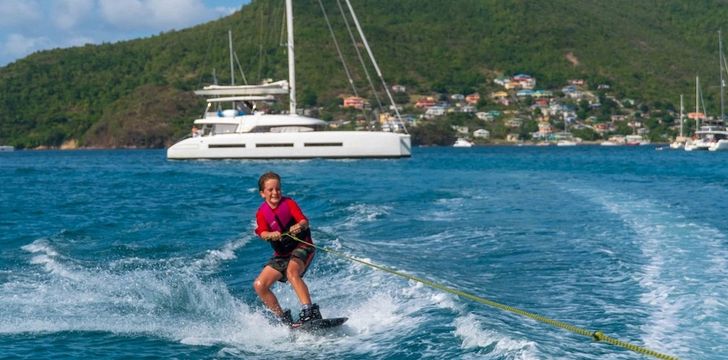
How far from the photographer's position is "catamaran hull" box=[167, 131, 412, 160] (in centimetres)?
4816

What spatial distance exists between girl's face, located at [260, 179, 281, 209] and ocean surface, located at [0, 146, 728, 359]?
1097mm

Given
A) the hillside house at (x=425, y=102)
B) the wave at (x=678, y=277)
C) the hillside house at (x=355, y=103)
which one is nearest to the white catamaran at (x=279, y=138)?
the wave at (x=678, y=277)

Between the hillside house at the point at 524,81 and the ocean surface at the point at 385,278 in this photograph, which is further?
the hillside house at the point at 524,81

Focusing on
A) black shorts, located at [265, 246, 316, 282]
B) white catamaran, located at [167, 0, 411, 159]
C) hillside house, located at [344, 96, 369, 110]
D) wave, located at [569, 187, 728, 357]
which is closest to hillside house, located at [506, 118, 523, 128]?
hillside house, located at [344, 96, 369, 110]

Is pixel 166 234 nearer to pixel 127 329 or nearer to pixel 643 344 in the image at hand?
pixel 127 329

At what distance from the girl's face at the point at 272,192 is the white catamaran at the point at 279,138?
40305 millimetres

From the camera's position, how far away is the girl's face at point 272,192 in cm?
768

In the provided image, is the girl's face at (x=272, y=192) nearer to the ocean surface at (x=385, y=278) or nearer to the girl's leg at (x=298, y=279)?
the girl's leg at (x=298, y=279)

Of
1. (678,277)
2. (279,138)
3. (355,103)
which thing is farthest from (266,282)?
(355,103)

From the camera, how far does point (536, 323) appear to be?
26.0ft

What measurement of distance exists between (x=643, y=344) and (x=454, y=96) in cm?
12360

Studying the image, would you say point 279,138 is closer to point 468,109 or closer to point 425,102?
point 425,102

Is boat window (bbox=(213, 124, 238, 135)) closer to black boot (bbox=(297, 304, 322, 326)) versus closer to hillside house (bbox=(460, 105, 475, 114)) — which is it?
black boot (bbox=(297, 304, 322, 326))

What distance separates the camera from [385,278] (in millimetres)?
10422
